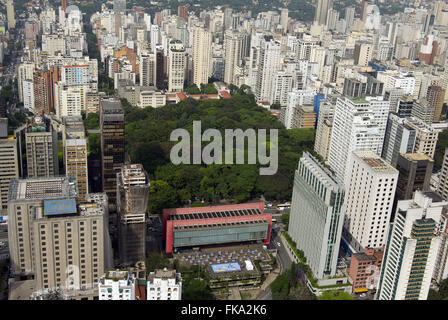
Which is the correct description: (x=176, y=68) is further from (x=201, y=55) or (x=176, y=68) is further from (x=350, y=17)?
(x=350, y=17)

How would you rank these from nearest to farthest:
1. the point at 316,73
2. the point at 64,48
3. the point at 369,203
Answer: the point at 369,203, the point at 316,73, the point at 64,48

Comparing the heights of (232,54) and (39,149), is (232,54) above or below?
above

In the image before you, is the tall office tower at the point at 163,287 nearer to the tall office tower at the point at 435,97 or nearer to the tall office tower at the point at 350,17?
the tall office tower at the point at 435,97

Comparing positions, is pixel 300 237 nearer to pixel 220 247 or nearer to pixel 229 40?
pixel 220 247

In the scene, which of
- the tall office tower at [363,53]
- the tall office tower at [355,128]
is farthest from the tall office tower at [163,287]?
the tall office tower at [363,53]

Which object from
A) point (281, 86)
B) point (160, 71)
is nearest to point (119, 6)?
point (160, 71)

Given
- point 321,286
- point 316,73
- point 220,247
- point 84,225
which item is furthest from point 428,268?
point 316,73

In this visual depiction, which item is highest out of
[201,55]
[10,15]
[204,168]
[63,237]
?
[10,15]
